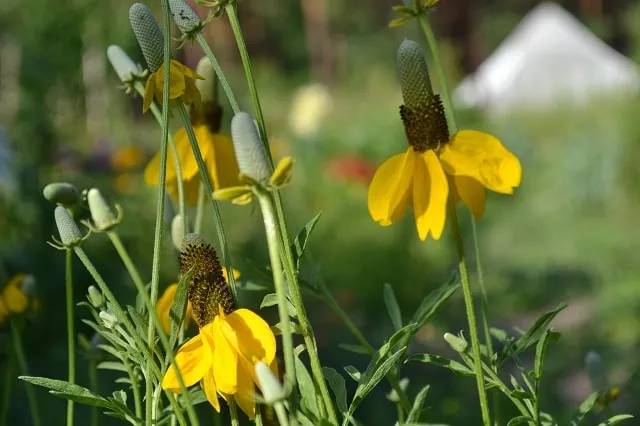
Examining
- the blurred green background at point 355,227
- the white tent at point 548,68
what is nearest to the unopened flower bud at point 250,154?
the blurred green background at point 355,227

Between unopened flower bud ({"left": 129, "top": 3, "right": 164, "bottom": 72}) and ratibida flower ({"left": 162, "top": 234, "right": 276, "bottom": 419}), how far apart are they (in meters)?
0.12

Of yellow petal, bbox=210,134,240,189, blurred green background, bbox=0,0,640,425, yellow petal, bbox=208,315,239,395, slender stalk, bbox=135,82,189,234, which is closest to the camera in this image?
yellow petal, bbox=208,315,239,395

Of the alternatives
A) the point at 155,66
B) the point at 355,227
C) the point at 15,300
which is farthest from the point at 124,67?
the point at 355,227

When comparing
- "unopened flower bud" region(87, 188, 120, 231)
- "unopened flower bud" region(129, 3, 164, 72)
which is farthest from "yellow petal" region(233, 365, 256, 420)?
"unopened flower bud" region(129, 3, 164, 72)

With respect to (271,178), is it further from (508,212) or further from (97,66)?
(97,66)

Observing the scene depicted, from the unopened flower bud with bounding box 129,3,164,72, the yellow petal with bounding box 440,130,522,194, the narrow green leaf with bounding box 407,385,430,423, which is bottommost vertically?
the narrow green leaf with bounding box 407,385,430,423

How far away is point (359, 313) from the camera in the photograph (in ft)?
10.3

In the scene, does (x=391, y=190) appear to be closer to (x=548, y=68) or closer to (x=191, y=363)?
(x=191, y=363)

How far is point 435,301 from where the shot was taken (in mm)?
631

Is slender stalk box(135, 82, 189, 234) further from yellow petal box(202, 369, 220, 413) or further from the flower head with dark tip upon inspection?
yellow petal box(202, 369, 220, 413)

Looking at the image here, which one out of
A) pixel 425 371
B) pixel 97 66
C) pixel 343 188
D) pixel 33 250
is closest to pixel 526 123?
pixel 97 66

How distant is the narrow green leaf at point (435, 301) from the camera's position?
0.59m

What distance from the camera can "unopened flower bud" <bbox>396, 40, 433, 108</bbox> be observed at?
1.96ft

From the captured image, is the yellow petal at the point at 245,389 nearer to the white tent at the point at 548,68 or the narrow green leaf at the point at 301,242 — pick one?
the narrow green leaf at the point at 301,242
